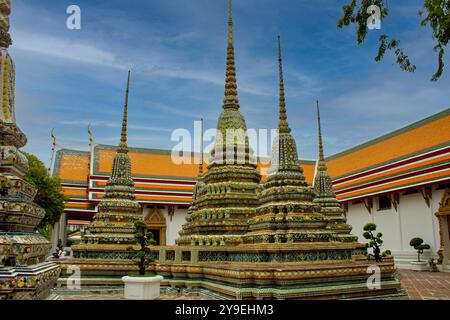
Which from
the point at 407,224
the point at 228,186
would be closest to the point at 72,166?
the point at 228,186

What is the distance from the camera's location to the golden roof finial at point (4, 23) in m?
4.23

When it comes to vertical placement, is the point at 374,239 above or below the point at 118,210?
below

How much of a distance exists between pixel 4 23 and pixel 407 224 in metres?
22.7

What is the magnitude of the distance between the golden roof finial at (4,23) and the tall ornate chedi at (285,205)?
6.51 metres

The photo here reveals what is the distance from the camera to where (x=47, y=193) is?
2359 centimetres

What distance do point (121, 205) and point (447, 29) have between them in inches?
425

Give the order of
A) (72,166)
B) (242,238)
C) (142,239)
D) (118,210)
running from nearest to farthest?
(142,239) < (242,238) < (118,210) < (72,166)

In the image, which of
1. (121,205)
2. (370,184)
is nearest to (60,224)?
(121,205)

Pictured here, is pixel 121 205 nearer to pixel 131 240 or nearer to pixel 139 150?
pixel 131 240

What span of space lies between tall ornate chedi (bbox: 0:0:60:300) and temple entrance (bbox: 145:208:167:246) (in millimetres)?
22546

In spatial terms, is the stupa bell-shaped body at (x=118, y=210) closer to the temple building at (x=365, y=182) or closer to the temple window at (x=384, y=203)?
the temple building at (x=365, y=182)

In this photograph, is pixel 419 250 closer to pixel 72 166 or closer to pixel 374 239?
pixel 374 239

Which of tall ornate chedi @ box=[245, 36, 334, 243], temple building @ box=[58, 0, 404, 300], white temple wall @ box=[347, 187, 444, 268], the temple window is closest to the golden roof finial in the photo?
temple building @ box=[58, 0, 404, 300]

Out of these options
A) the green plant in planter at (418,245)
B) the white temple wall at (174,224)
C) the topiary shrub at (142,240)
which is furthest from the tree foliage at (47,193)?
the green plant in planter at (418,245)
